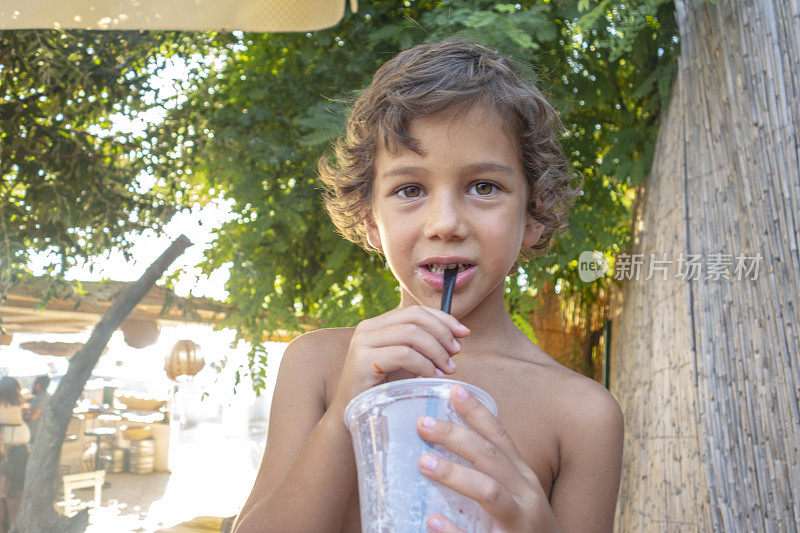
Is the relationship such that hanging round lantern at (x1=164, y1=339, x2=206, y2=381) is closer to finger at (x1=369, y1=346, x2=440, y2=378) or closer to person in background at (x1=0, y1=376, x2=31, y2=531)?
person in background at (x1=0, y1=376, x2=31, y2=531)

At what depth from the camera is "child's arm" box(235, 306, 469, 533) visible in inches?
32.0

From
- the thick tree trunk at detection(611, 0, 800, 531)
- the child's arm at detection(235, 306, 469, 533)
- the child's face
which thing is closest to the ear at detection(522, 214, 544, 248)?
the child's face

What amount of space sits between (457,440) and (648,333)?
6.95 ft

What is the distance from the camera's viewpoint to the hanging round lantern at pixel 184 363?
3.21 m

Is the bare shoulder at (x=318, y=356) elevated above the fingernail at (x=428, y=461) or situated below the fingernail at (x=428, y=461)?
above

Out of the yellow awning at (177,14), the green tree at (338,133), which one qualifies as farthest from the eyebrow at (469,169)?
the green tree at (338,133)

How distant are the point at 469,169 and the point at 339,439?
43cm

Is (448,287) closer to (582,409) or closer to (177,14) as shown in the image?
(582,409)

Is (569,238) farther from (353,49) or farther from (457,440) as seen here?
(457,440)

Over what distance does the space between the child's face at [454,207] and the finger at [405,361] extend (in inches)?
9.5

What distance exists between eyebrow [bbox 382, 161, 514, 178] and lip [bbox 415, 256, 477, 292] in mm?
132

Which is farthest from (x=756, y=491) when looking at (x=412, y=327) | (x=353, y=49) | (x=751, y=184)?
(x=353, y=49)

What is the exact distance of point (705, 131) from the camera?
2254mm

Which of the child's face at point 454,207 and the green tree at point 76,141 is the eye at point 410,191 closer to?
the child's face at point 454,207
